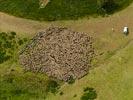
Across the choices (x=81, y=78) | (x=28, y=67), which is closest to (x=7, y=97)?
(x=28, y=67)

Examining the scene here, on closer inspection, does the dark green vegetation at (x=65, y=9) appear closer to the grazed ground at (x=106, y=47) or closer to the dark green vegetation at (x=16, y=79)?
the grazed ground at (x=106, y=47)

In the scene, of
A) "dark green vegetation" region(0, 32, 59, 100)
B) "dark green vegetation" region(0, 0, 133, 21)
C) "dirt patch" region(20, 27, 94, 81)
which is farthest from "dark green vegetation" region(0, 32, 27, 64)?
"dark green vegetation" region(0, 0, 133, 21)

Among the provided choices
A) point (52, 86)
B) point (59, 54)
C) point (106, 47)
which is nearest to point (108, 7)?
point (106, 47)

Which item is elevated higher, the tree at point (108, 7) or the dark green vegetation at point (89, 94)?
the tree at point (108, 7)

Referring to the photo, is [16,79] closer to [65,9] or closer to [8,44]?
[8,44]

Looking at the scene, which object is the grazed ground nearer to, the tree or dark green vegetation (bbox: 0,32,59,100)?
the tree

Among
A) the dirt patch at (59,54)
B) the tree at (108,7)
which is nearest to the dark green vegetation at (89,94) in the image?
the dirt patch at (59,54)

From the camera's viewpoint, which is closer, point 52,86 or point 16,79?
point 52,86
